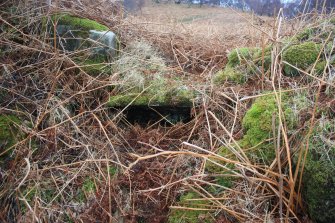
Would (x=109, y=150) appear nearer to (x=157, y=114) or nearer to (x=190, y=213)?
(x=157, y=114)

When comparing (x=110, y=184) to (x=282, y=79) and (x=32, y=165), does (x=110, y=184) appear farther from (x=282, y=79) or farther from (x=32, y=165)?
(x=282, y=79)

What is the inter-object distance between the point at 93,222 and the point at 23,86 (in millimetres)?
1425

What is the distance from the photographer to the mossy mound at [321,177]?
156 cm

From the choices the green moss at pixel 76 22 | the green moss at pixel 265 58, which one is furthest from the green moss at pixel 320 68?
the green moss at pixel 76 22

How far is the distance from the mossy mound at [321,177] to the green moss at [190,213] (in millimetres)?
532

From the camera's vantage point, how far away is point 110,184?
6.70ft

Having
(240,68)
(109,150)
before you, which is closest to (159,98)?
(109,150)

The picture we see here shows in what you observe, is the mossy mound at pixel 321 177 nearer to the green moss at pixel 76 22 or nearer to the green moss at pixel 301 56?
the green moss at pixel 301 56

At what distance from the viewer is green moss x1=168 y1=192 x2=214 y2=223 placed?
1.75m

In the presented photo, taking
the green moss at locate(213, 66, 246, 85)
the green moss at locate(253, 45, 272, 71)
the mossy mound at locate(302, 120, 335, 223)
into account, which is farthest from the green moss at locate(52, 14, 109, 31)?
the mossy mound at locate(302, 120, 335, 223)

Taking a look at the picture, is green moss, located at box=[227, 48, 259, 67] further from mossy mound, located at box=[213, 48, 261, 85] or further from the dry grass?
the dry grass

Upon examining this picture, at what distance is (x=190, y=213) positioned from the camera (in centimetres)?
181

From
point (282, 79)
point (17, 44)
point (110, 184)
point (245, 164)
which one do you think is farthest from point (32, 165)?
point (282, 79)

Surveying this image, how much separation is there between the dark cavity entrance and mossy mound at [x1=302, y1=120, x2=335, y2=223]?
Answer: 1.22m
